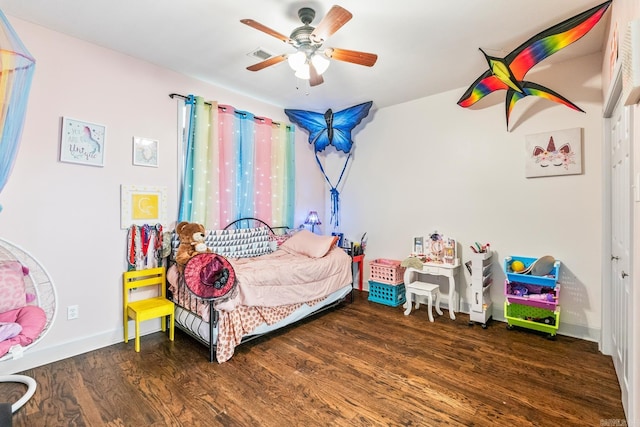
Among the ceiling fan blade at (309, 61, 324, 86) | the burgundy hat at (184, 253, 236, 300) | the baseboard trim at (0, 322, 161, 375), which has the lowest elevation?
the baseboard trim at (0, 322, 161, 375)

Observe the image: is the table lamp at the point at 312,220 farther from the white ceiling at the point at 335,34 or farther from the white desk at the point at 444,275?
the white ceiling at the point at 335,34

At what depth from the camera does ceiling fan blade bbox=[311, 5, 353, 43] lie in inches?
69.6

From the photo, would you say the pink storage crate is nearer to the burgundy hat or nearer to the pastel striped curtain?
the pastel striped curtain

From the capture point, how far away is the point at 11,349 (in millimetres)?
1621

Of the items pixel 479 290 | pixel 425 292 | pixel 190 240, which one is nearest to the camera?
pixel 190 240

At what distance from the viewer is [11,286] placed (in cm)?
177

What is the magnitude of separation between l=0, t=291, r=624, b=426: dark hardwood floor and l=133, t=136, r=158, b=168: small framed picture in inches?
67.2

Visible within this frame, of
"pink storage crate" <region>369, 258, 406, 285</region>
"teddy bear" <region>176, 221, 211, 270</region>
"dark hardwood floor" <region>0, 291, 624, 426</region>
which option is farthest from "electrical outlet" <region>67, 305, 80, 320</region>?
"pink storage crate" <region>369, 258, 406, 285</region>

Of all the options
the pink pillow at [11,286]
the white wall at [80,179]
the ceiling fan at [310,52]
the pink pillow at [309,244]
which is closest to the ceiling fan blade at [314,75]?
the ceiling fan at [310,52]

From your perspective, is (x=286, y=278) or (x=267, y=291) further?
(x=286, y=278)

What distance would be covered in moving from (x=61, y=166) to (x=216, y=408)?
228cm

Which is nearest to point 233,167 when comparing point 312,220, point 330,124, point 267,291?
point 312,220

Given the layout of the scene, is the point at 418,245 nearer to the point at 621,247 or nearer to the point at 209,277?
the point at 621,247

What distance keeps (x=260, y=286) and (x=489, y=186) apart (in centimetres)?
274
